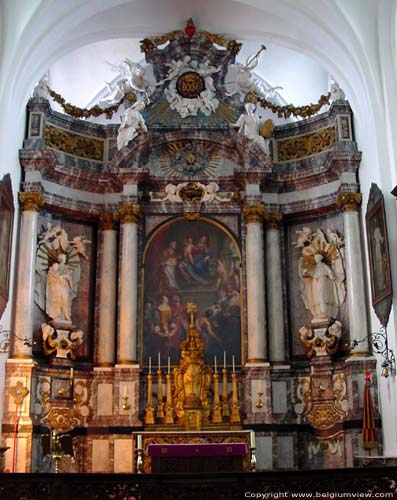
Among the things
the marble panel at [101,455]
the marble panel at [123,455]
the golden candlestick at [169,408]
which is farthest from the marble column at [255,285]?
→ the marble panel at [101,455]

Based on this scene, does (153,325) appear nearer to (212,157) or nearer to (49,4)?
(212,157)

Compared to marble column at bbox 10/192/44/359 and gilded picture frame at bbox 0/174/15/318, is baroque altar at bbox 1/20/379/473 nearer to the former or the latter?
marble column at bbox 10/192/44/359

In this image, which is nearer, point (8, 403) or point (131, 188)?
point (8, 403)

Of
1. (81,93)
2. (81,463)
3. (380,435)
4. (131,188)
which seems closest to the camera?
(380,435)

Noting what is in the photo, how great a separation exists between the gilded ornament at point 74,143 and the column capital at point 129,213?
62.6 inches

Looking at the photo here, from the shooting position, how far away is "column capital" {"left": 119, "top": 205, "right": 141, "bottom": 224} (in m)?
18.8

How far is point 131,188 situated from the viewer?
19.0 m

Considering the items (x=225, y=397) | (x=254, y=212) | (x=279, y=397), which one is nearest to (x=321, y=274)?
(x=254, y=212)

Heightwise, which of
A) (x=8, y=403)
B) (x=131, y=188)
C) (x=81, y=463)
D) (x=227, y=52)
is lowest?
(x=81, y=463)

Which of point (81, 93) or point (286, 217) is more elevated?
point (81, 93)

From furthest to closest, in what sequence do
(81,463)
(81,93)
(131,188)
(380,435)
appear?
(81,93)
(131,188)
(81,463)
(380,435)

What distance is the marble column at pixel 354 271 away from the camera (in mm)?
17266

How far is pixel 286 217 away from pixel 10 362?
7033mm

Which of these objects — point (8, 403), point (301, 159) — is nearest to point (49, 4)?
point (301, 159)
